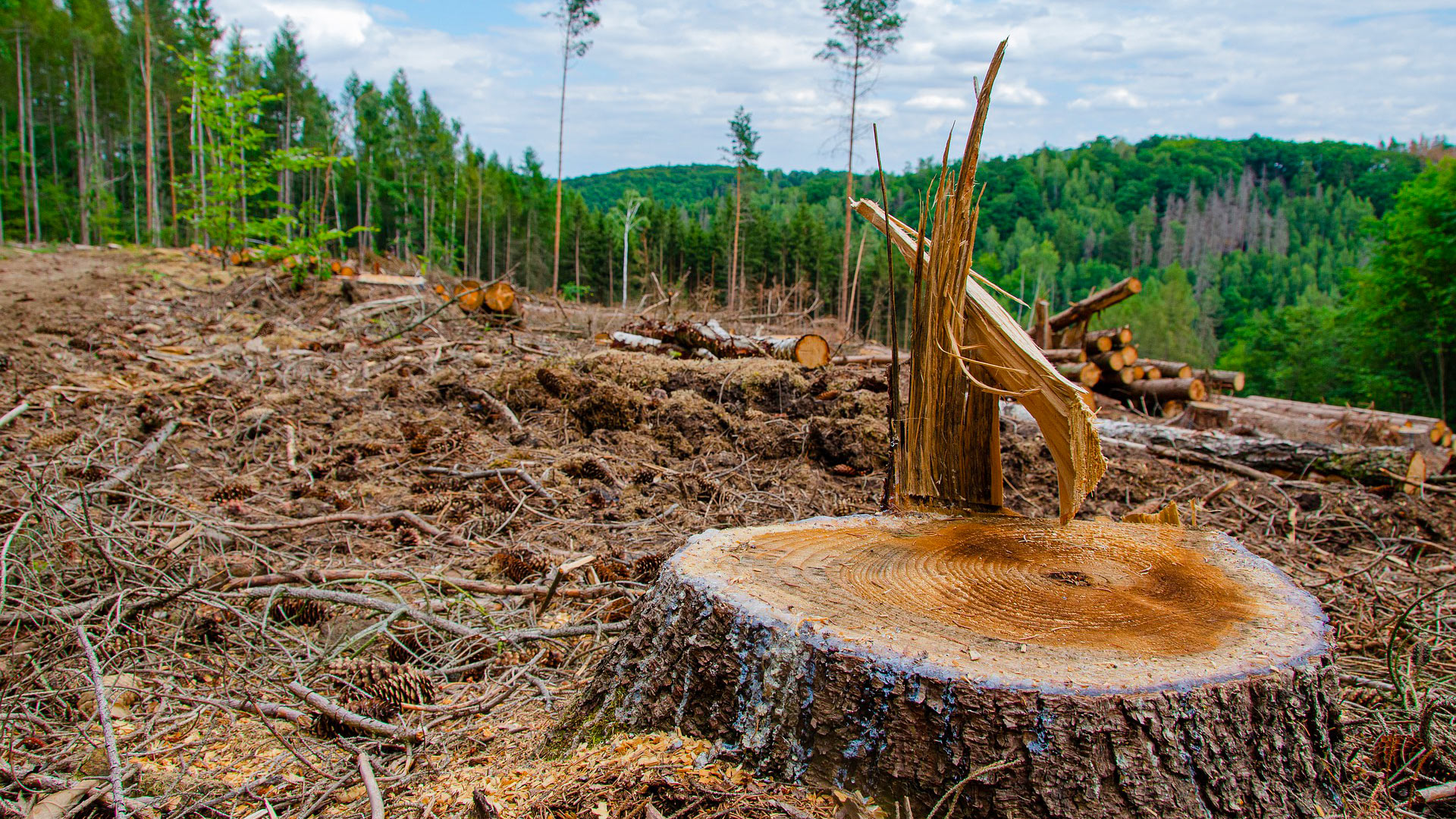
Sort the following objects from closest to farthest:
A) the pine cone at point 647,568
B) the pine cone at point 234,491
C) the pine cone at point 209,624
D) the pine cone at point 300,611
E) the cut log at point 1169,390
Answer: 1. the pine cone at point 209,624
2. the pine cone at point 300,611
3. the pine cone at point 647,568
4. the pine cone at point 234,491
5. the cut log at point 1169,390

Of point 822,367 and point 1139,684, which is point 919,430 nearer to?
point 1139,684

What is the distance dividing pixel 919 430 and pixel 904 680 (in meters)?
1.29

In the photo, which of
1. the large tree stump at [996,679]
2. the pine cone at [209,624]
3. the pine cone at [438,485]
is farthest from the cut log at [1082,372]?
the pine cone at [209,624]

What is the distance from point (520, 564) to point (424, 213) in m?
43.5

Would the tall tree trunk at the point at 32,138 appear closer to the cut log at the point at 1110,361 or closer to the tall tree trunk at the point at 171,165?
the tall tree trunk at the point at 171,165

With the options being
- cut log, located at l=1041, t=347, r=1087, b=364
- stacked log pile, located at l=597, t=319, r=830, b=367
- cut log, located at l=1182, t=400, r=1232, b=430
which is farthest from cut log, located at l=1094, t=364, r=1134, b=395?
stacked log pile, located at l=597, t=319, r=830, b=367

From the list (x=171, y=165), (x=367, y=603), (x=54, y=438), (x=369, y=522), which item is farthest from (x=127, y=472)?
(x=171, y=165)

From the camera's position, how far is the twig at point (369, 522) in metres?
3.54

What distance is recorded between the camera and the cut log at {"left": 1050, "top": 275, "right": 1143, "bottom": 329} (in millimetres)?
9992

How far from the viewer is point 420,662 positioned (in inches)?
99.7

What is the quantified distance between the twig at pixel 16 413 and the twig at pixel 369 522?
7.11 ft

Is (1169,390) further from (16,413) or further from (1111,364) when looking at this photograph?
(16,413)

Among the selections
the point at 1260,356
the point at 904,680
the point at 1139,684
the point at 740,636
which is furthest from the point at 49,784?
the point at 1260,356

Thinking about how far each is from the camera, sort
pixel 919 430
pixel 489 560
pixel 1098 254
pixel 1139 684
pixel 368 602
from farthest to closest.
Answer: pixel 1098 254 < pixel 489 560 < pixel 368 602 < pixel 919 430 < pixel 1139 684
